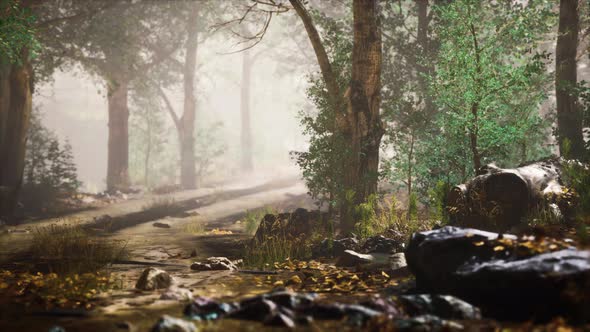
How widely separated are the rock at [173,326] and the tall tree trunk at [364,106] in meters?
6.79

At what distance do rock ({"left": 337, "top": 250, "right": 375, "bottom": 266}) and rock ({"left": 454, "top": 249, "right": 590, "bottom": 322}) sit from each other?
2.56 metres

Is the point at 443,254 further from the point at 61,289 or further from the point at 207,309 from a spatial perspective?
the point at 61,289

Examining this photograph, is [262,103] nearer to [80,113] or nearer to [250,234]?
[80,113]

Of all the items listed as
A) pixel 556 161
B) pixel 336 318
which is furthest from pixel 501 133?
pixel 336 318

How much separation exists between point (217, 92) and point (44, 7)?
57.4 m

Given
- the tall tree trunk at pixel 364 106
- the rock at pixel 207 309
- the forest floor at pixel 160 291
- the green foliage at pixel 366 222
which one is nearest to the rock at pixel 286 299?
the rock at pixel 207 309

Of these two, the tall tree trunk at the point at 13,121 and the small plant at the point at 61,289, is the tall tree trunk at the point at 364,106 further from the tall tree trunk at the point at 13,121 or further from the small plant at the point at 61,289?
the tall tree trunk at the point at 13,121

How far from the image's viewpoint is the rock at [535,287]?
395cm

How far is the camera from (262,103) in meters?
65.2

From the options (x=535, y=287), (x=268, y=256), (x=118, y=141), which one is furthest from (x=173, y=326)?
(x=118, y=141)

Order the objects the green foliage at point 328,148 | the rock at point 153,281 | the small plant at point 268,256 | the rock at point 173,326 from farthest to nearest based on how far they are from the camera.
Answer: the green foliage at point 328,148
the small plant at point 268,256
the rock at point 153,281
the rock at point 173,326

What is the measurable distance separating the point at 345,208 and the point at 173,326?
22.8 ft

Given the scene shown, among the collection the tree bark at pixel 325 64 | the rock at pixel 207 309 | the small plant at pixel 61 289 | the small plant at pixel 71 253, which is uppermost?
the tree bark at pixel 325 64

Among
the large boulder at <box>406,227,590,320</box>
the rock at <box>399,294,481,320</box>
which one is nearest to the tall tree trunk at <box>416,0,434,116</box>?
the large boulder at <box>406,227,590,320</box>
